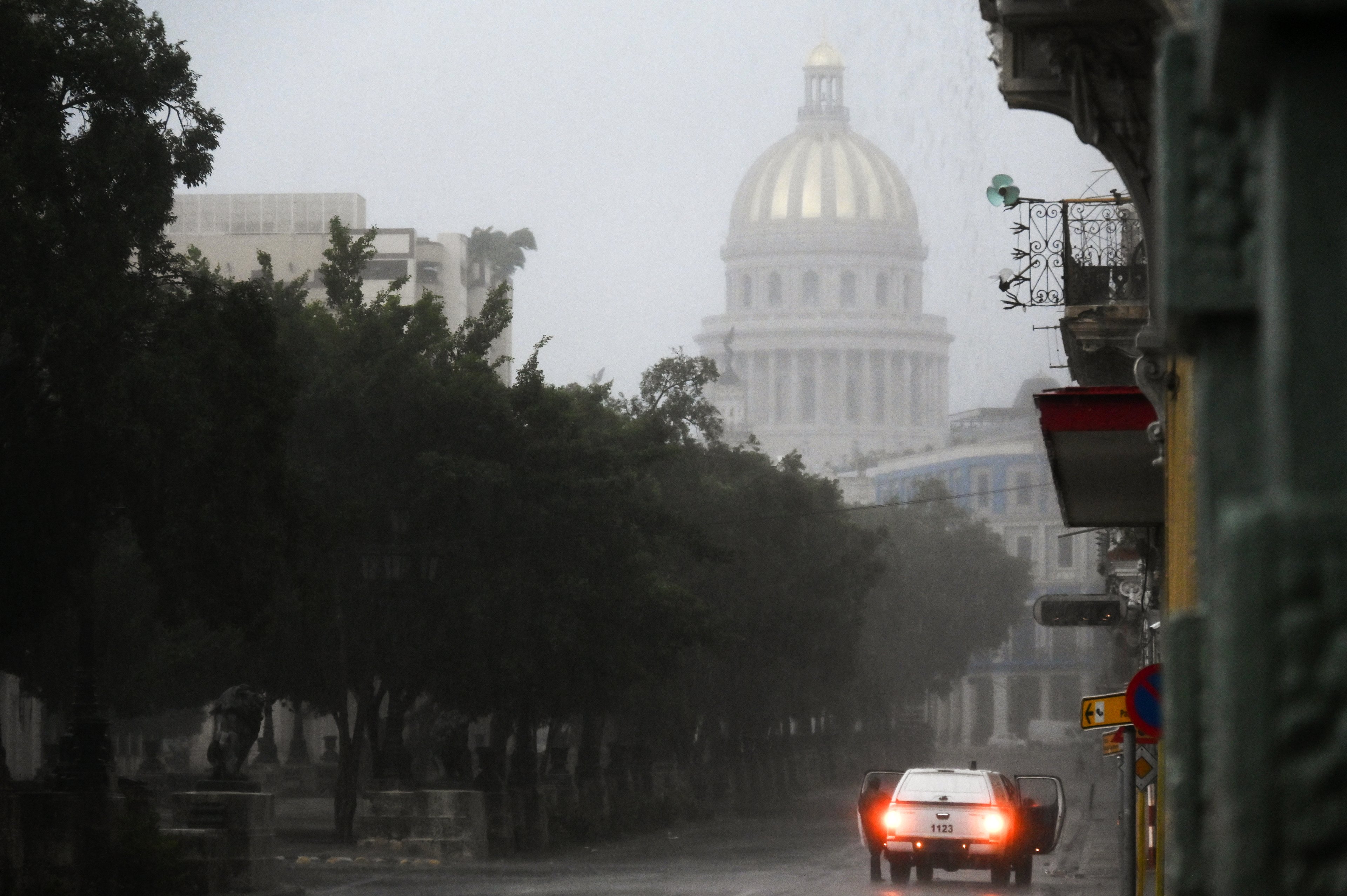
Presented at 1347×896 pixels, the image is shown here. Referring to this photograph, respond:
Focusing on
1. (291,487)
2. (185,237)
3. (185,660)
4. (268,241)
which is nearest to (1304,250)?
(291,487)

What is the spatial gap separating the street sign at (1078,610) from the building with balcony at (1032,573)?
13749 centimetres

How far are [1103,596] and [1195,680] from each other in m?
27.5

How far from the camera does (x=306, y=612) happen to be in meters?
29.1

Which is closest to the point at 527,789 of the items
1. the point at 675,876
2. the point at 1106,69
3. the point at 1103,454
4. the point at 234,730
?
the point at 675,876

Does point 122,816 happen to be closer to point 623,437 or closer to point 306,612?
point 306,612

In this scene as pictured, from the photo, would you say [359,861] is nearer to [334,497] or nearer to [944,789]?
[334,497]

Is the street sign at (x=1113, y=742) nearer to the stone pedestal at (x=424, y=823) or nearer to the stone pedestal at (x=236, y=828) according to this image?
the stone pedestal at (x=236, y=828)

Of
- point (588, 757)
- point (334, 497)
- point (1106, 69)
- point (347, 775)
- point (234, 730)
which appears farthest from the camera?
point (588, 757)

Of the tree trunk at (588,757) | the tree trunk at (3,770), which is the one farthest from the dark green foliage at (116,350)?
the tree trunk at (588,757)

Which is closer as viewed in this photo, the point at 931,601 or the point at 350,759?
the point at 350,759

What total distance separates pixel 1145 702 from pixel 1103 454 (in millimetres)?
3773

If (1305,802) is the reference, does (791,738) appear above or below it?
below

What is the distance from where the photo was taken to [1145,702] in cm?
1627

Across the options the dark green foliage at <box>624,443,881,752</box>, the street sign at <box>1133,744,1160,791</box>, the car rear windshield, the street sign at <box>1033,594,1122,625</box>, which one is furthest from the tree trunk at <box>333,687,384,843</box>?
the street sign at <box>1133,744,1160,791</box>
